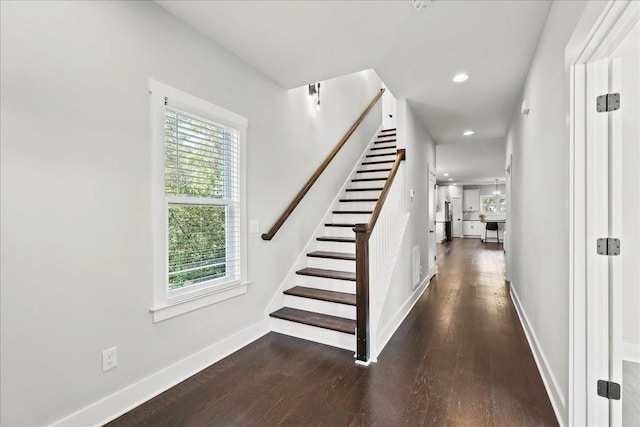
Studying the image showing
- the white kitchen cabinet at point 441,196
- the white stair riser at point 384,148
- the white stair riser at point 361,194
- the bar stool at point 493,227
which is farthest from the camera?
the white kitchen cabinet at point 441,196

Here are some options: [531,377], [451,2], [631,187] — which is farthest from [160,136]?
[531,377]

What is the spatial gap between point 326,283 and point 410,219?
4.68 ft

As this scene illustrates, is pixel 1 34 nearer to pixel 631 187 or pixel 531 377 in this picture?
pixel 631 187

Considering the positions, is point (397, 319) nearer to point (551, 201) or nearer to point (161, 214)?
point (551, 201)

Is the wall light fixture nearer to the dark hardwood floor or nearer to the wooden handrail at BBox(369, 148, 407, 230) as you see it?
the wooden handrail at BBox(369, 148, 407, 230)

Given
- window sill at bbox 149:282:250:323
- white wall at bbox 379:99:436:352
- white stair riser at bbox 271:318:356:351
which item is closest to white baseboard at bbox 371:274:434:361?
white wall at bbox 379:99:436:352

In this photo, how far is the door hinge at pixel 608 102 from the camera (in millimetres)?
1447

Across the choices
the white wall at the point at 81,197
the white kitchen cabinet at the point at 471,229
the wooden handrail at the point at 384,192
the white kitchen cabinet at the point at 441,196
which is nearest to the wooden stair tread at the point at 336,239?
the wooden handrail at the point at 384,192

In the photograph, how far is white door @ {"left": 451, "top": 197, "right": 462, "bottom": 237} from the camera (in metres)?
14.8

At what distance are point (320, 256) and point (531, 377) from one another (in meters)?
2.16

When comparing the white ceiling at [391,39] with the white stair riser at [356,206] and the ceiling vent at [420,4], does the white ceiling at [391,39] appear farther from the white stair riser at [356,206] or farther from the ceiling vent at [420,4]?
the white stair riser at [356,206]

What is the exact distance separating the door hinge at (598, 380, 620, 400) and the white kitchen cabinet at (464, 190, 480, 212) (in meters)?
14.4

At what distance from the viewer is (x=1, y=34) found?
1.40 m

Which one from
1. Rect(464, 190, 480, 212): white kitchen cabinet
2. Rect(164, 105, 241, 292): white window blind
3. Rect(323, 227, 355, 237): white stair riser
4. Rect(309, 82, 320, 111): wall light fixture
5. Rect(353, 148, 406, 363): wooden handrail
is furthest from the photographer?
Rect(464, 190, 480, 212): white kitchen cabinet
